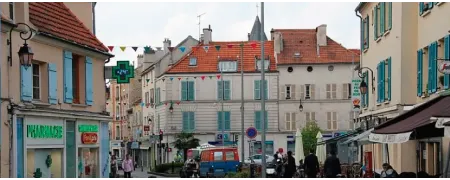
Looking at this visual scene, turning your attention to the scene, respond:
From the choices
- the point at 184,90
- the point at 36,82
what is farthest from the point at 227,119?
the point at 36,82

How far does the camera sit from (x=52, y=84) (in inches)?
979

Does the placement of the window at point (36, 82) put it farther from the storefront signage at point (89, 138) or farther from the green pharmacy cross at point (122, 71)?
the green pharmacy cross at point (122, 71)

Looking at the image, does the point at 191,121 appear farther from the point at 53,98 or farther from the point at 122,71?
the point at 53,98

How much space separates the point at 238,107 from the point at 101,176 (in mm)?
43758

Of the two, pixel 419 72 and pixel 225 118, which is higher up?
pixel 419 72

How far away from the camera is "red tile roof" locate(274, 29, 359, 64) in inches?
2810

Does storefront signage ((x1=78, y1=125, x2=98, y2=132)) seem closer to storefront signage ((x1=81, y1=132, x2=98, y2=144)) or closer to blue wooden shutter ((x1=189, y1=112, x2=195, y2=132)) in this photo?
storefront signage ((x1=81, y1=132, x2=98, y2=144))

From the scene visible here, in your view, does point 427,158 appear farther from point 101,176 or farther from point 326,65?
point 326,65

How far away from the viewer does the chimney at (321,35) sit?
7138cm

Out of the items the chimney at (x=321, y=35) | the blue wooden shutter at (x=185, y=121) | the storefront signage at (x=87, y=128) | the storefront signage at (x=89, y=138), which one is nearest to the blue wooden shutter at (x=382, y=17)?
the storefront signage at (x=87, y=128)

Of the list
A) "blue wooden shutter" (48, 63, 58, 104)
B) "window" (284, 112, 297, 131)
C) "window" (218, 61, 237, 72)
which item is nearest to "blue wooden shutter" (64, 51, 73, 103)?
"blue wooden shutter" (48, 63, 58, 104)

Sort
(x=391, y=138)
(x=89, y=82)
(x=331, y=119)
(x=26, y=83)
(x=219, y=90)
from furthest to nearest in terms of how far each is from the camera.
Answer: (x=219, y=90)
(x=331, y=119)
(x=89, y=82)
(x=26, y=83)
(x=391, y=138)

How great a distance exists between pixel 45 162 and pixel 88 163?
4111 millimetres

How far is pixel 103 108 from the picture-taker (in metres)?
29.9
